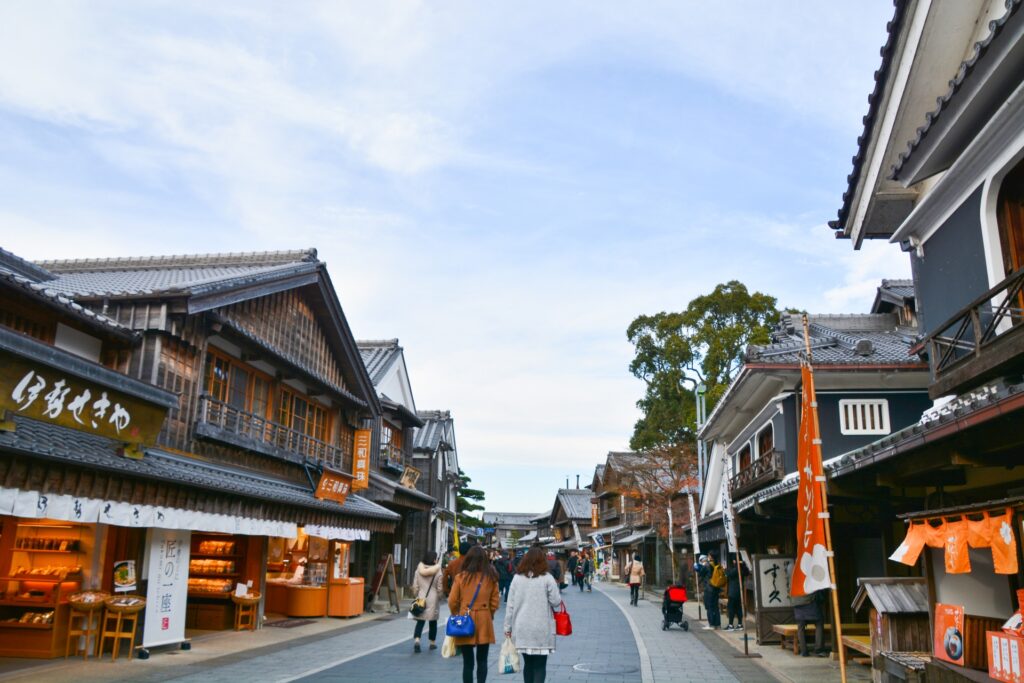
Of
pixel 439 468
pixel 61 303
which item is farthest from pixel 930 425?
pixel 439 468

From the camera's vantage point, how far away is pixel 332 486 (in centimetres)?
1962

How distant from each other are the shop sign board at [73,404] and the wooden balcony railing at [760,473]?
1390cm

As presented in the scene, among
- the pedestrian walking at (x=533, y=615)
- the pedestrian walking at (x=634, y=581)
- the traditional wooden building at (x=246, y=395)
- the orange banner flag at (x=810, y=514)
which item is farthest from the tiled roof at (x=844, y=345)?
the pedestrian walking at (x=634, y=581)

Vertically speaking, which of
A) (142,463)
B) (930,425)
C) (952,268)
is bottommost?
(142,463)

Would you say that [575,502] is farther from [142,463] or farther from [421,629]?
[142,463]

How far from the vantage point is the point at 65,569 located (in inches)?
502

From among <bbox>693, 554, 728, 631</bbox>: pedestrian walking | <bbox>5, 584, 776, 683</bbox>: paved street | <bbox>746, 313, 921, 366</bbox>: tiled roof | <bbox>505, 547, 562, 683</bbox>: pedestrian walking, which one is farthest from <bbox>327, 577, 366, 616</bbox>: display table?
<bbox>505, 547, 562, 683</bbox>: pedestrian walking

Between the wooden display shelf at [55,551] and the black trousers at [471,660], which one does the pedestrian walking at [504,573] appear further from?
the black trousers at [471,660]

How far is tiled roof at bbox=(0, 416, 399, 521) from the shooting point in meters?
9.28

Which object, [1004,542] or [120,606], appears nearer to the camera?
[1004,542]

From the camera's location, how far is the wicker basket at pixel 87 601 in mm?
12070

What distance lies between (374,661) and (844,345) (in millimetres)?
13522

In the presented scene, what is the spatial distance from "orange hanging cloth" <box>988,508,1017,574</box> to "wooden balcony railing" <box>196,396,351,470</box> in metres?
13.3

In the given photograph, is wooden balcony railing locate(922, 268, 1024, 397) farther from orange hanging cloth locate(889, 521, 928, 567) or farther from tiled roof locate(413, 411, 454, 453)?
tiled roof locate(413, 411, 454, 453)
